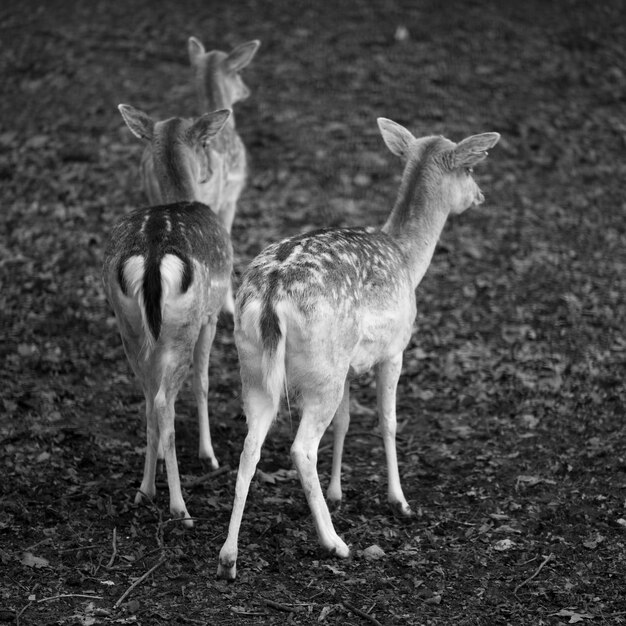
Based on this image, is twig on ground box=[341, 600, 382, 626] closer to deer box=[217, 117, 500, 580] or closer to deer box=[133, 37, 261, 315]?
deer box=[217, 117, 500, 580]

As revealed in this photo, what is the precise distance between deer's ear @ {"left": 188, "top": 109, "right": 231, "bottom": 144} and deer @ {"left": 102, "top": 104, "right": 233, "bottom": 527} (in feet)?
3.28

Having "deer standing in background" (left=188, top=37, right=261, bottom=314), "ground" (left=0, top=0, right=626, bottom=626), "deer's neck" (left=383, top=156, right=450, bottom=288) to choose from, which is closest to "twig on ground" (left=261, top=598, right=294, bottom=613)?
"ground" (left=0, top=0, right=626, bottom=626)

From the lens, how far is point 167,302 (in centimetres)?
554

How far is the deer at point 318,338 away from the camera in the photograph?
499cm

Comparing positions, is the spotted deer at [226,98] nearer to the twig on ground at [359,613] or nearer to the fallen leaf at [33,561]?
the fallen leaf at [33,561]

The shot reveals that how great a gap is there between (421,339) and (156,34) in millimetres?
8682

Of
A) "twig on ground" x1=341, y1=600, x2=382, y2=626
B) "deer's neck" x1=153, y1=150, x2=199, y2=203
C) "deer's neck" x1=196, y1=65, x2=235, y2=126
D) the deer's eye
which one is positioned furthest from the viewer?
"deer's neck" x1=196, y1=65, x2=235, y2=126

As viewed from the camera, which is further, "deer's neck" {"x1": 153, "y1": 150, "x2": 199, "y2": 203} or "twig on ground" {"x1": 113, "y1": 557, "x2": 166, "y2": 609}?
"deer's neck" {"x1": 153, "y1": 150, "x2": 199, "y2": 203}

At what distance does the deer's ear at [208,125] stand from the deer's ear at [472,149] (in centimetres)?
179

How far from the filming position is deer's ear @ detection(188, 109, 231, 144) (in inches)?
283

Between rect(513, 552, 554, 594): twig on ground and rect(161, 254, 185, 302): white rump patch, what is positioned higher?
rect(161, 254, 185, 302): white rump patch

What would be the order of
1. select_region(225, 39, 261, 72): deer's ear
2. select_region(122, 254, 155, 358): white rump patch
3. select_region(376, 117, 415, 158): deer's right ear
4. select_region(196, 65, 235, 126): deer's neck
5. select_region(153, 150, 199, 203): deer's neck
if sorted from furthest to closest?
select_region(225, 39, 261, 72): deer's ear, select_region(196, 65, 235, 126): deer's neck, select_region(153, 150, 199, 203): deer's neck, select_region(376, 117, 415, 158): deer's right ear, select_region(122, 254, 155, 358): white rump patch

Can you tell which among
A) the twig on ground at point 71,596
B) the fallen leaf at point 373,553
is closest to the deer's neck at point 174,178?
the fallen leaf at point 373,553

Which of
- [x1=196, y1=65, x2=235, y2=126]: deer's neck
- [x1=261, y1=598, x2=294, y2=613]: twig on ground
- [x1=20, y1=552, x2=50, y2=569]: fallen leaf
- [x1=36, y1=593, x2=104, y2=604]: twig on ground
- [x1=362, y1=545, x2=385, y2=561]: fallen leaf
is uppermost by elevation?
[x1=196, y1=65, x2=235, y2=126]: deer's neck
